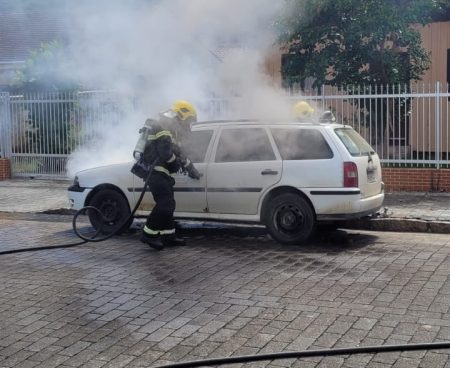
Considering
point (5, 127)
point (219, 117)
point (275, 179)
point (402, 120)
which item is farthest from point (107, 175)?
point (5, 127)

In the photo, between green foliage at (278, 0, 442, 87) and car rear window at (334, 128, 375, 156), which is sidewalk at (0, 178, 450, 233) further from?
green foliage at (278, 0, 442, 87)

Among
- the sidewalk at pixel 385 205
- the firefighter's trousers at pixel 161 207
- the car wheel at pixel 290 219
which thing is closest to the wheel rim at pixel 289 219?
the car wheel at pixel 290 219

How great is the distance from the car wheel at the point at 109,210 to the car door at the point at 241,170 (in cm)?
126

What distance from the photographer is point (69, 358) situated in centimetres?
421

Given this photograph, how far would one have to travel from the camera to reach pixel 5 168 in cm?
1496

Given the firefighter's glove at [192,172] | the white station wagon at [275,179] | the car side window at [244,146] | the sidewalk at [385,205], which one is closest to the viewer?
the white station wagon at [275,179]

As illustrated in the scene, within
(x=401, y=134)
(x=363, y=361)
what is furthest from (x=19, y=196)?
(x=363, y=361)

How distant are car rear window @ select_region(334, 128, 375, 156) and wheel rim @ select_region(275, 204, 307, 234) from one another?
38.2 inches

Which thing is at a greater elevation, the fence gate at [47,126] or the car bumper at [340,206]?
the fence gate at [47,126]

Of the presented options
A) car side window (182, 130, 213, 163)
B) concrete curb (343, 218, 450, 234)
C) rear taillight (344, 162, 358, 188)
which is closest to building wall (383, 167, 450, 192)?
concrete curb (343, 218, 450, 234)

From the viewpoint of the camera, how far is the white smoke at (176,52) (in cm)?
931

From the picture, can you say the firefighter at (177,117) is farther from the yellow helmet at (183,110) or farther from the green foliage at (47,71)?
the green foliage at (47,71)

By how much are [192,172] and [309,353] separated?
4.04 metres

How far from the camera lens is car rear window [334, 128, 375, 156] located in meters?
7.63
